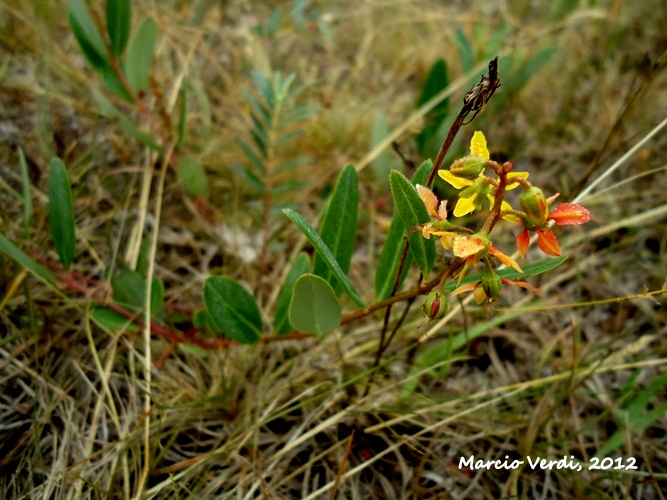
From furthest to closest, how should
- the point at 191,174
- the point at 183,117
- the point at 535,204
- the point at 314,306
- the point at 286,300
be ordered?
the point at 191,174, the point at 183,117, the point at 286,300, the point at 314,306, the point at 535,204

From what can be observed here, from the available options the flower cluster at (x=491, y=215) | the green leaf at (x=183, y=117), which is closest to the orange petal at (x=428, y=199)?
the flower cluster at (x=491, y=215)

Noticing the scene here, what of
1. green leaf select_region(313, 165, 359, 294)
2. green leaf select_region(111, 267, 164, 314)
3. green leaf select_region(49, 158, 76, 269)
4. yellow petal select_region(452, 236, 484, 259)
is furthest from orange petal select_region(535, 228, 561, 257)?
green leaf select_region(49, 158, 76, 269)

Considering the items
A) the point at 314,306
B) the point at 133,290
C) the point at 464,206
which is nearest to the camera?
the point at 464,206

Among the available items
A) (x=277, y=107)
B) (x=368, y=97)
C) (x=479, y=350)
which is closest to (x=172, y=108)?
(x=277, y=107)

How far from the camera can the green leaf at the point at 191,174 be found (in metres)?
1.72

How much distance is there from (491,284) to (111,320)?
0.90 meters

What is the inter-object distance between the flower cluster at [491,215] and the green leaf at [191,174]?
0.99m

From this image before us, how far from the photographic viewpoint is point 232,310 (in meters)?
1.26

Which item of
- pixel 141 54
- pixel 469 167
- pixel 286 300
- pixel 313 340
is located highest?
pixel 141 54

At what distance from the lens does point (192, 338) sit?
1.42m

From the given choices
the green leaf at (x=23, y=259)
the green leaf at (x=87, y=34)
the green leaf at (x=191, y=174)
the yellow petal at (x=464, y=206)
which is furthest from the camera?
the green leaf at (x=191, y=174)

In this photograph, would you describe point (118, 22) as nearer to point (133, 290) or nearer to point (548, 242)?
point (133, 290)

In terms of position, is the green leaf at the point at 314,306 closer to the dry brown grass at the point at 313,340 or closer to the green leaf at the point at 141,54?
the dry brown grass at the point at 313,340

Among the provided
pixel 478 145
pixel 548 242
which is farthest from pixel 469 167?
pixel 548 242
